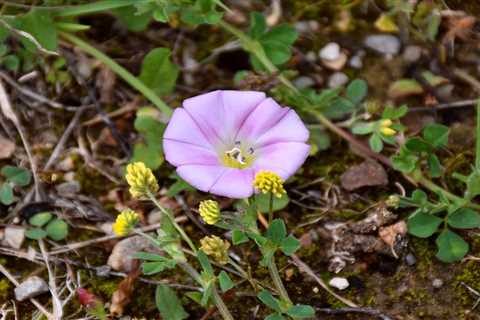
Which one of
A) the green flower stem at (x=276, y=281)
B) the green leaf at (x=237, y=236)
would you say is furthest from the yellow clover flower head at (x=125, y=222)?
the green flower stem at (x=276, y=281)

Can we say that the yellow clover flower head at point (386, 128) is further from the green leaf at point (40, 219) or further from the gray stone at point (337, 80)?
the green leaf at point (40, 219)

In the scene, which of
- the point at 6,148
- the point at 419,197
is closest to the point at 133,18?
the point at 6,148

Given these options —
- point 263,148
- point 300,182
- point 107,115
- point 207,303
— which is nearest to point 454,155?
point 300,182

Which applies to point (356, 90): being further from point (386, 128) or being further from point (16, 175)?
point (16, 175)

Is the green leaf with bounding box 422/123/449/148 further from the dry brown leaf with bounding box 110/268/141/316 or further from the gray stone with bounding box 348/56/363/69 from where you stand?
the dry brown leaf with bounding box 110/268/141/316

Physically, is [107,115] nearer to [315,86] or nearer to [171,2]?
[171,2]

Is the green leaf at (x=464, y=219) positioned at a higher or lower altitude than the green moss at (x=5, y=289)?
higher
